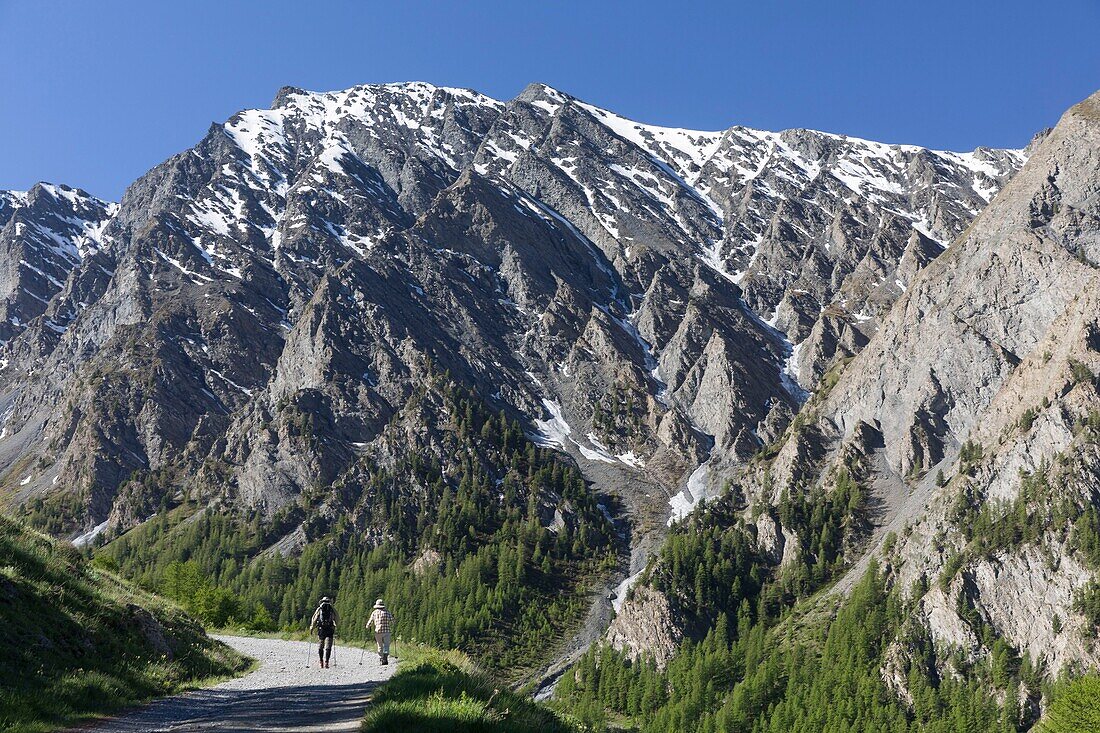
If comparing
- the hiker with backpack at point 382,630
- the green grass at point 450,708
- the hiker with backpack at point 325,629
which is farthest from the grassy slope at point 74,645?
the green grass at point 450,708

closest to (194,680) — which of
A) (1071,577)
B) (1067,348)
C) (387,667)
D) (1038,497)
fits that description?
(387,667)

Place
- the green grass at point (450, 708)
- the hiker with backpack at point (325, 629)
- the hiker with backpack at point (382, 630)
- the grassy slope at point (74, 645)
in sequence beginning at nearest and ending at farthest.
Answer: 1. the green grass at point (450, 708)
2. the grassy slope at point (74, 645)
3. the hiker with backpack at point (325, 629)
4. the hiker with backpack at point (382, 630)

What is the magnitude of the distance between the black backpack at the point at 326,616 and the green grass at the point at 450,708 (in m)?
7.66

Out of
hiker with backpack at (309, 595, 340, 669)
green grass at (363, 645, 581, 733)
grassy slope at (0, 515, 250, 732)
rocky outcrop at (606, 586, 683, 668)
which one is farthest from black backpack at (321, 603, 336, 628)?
rocky outcrop at (606, 586, 683, 668)

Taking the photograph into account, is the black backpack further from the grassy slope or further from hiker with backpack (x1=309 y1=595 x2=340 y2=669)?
the grassy slope

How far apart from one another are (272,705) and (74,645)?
Result: 585cm

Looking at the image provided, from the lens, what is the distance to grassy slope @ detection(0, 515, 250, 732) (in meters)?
15.8

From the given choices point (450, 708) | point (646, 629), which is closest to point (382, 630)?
point (450, 708)

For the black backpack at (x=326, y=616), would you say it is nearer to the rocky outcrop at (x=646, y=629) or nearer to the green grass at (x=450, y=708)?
the green grass at (x=450, y=708)

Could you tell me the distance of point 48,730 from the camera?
14000 millimetres

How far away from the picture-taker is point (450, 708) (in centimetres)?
1480

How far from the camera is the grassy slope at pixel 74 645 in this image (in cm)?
1576

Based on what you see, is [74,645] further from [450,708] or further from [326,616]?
[450,708]

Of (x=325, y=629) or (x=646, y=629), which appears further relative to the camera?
(x=646, y=629)
